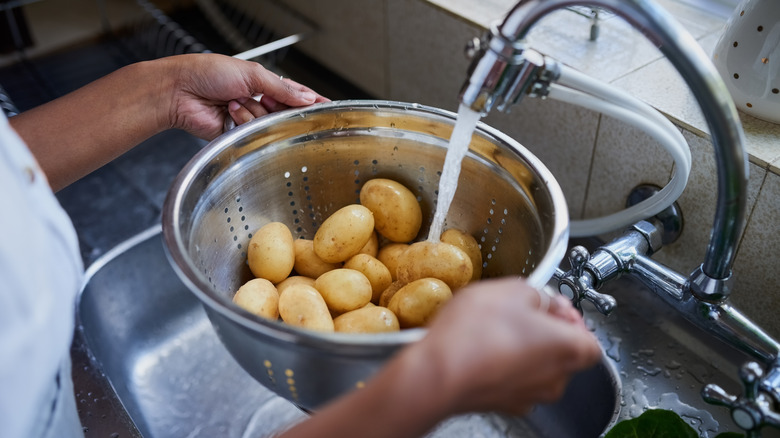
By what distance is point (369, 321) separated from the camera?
1.79ft

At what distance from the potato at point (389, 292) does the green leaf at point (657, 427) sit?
25 cm

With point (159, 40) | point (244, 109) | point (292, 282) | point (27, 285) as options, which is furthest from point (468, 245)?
point (159, 40)

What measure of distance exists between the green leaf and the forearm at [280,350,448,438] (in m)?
0.35

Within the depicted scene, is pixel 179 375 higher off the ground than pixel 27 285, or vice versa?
pixel 27 285

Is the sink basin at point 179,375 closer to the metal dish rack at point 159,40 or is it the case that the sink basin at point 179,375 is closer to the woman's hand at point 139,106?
the woman's hand at point 139,106

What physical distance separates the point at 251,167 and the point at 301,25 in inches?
31.3

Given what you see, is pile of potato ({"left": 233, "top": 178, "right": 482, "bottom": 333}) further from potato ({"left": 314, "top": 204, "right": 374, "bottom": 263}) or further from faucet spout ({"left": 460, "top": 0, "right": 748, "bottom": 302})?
faucet spout ({"left": 460, "top": 0, "right": 748, "bottom": 302})

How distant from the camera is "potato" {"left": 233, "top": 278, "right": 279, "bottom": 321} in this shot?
0.57 m

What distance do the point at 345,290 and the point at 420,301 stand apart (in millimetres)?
85

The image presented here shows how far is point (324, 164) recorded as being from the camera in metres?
0.68

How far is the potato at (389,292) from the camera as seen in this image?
24.6 inches

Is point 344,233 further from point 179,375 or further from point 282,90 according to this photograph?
point 179,375

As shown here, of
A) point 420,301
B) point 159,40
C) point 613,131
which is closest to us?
point 420,301

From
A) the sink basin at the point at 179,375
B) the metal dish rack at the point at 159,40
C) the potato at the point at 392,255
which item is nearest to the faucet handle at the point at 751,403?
the sink basin at the point at 179,375
